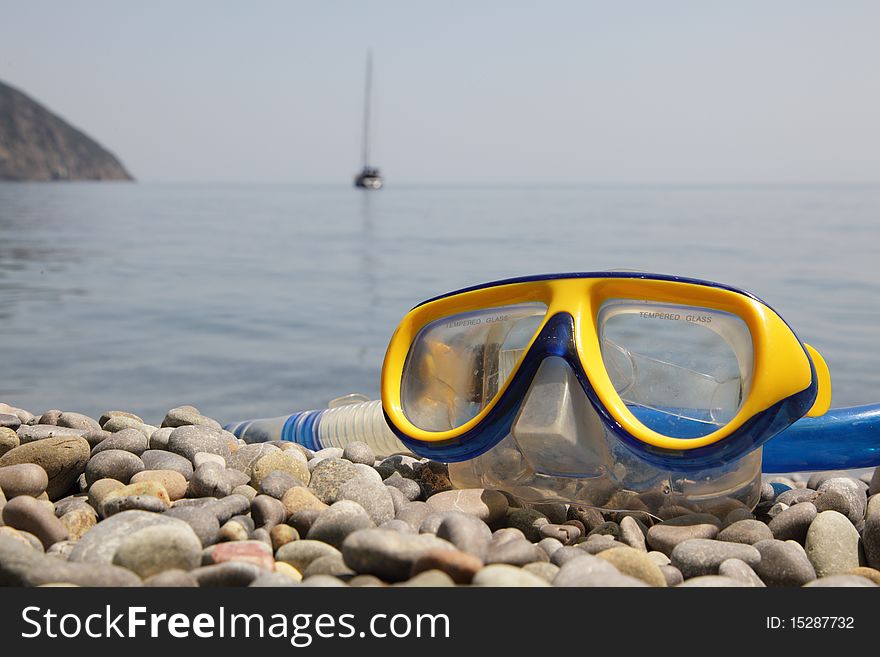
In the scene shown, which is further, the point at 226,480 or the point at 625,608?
the point at 226,480

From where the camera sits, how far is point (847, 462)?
9.67 feet

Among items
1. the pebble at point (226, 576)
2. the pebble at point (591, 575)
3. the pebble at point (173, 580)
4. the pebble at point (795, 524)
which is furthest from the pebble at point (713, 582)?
the pebble at point (173, 580)

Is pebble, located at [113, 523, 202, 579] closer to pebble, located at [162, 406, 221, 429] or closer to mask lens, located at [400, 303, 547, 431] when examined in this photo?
mask lens, located at [400, 303, 547, 431]

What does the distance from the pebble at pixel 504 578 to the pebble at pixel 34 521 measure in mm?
1054

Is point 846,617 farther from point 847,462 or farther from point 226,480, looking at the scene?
point 226,480

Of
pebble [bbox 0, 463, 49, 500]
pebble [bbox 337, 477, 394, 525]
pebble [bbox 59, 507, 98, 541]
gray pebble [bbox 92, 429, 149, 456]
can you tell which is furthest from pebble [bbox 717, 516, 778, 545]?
pebble [bbox 0, 463, 49, 500]

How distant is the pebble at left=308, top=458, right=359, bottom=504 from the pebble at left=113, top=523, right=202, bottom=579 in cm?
67

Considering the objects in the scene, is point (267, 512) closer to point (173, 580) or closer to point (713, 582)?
point (173, 580)

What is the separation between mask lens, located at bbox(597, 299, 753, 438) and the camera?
2559 millimetres

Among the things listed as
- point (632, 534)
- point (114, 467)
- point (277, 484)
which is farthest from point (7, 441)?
point (632, 534)

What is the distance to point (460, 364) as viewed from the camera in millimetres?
2943

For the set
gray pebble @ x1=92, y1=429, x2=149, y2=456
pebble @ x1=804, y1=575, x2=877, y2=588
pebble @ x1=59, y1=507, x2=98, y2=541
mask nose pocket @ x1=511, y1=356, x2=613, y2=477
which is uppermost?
mask nose pocket @ x1=511, y1=356, x2=613, y2=477

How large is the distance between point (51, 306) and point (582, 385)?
27.8ft

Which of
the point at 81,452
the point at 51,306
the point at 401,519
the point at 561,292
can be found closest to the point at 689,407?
the point at 561,292
